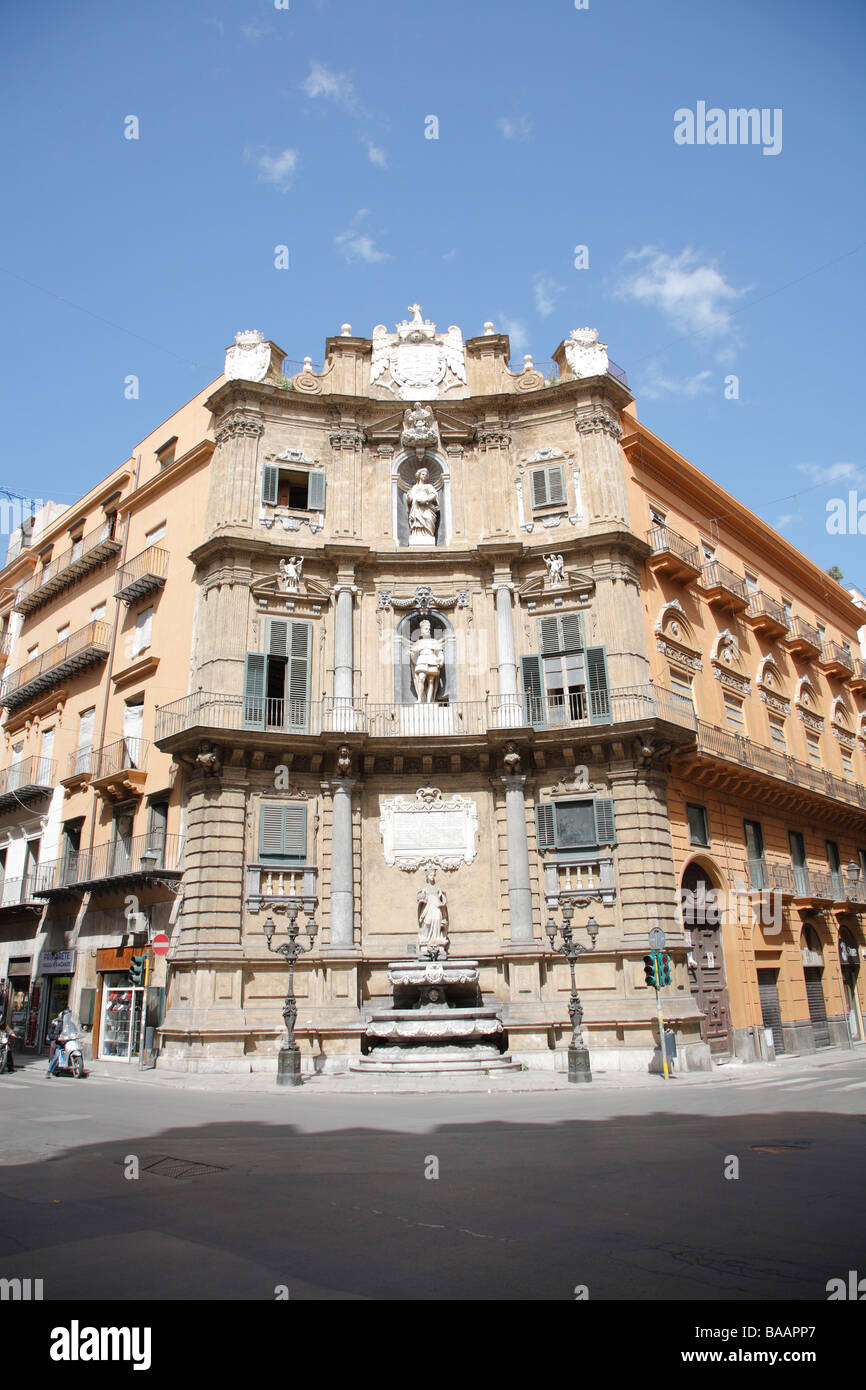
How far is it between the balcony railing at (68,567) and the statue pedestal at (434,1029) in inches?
760

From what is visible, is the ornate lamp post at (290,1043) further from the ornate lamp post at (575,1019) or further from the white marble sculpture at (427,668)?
the white marble sculpture at (427,668)

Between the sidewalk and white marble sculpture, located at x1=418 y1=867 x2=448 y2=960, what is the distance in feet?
11.3

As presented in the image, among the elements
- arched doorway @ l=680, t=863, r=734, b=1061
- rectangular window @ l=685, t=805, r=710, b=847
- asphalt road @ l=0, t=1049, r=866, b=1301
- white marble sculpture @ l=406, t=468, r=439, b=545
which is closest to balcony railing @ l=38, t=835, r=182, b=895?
asphalt road @ l=0, t=1049, r=866, b=1301

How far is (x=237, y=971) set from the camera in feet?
73.1

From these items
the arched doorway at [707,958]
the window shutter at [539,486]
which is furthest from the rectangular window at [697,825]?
the window shutter at [539,486]

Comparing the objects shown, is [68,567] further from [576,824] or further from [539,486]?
[576,824]

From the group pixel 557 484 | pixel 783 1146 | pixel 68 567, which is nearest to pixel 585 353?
pixel 557 484

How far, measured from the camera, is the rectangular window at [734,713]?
29.8 meters

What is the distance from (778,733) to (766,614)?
4.30 m

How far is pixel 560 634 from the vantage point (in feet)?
85.0

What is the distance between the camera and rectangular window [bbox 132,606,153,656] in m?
29.1

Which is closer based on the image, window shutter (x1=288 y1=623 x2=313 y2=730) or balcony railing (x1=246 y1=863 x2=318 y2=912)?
balcony railing (x1=246 y1=863 x2=318 y2=912)

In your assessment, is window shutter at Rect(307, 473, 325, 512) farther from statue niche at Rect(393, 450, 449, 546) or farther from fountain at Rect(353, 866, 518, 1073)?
fountain at Rect(353, 866, 518, 1073)

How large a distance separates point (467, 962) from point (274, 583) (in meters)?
11.6
